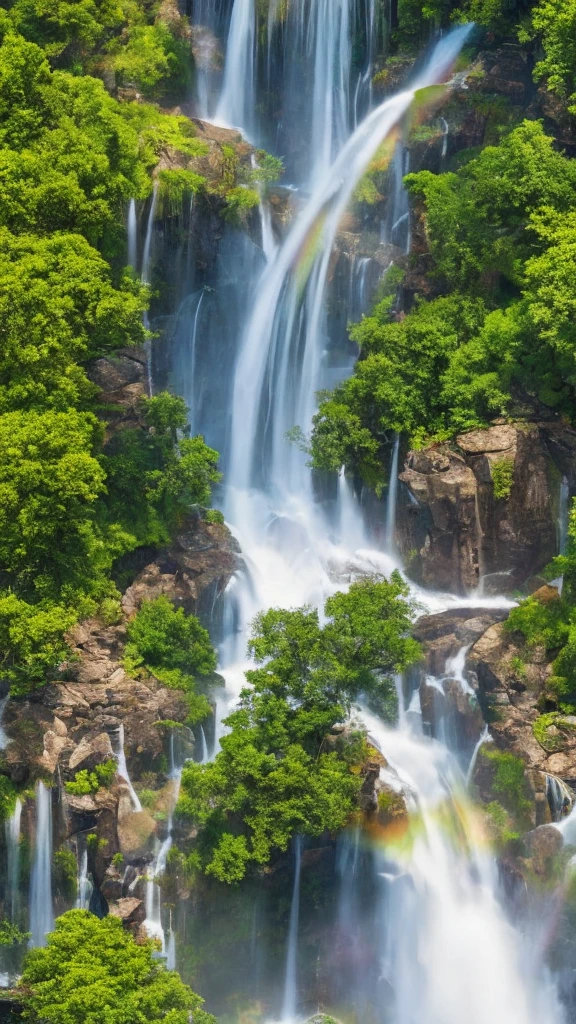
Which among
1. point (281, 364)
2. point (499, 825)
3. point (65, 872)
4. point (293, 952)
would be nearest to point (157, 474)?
point (281, 364)

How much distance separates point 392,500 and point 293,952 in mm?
15845

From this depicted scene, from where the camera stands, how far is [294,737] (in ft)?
140

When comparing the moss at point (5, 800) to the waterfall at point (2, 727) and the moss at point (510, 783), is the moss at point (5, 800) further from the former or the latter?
the moss at point (510, 783)

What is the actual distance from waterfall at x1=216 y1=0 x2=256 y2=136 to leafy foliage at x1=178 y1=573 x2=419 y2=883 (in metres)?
25.5

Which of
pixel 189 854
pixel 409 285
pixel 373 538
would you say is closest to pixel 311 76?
pixel 409 285

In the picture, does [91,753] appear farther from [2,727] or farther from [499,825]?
[499,825]

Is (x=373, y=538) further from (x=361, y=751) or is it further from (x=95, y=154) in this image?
(x=95, y=154)

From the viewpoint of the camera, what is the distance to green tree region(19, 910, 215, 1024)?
3694 centimetres

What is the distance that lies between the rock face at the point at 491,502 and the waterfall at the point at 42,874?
15330mm

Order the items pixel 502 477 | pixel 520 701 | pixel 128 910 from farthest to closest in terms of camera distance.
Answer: pixel 502 477, pixel 520 701, pixel 128 910

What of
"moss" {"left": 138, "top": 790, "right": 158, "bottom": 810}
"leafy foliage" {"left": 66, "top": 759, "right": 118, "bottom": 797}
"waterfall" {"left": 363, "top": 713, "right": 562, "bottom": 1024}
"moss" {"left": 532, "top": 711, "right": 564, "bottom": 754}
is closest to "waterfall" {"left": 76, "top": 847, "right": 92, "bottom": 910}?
"leafy foliage" {"left": 66, "top": 759, "right": 118, "bottom": 797}

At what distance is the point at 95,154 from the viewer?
167 feet

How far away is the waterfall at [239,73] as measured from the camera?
6216 centimetres

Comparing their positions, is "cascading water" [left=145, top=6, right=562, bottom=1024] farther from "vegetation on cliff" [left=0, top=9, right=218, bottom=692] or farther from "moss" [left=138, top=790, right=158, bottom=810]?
"vegetation on cliff" [left=0, top=9, right=218, bottom=692]
